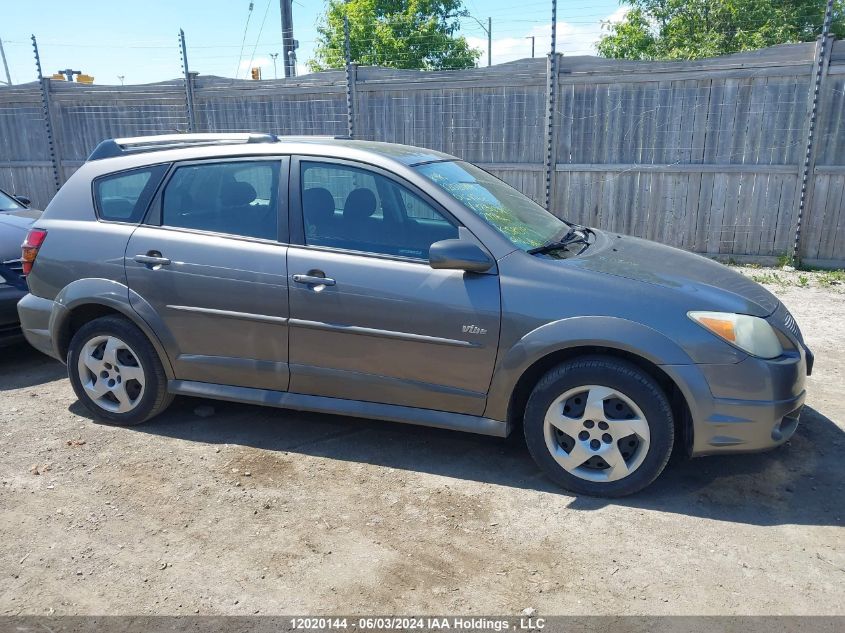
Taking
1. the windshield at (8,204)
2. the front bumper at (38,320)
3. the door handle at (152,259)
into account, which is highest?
the windshield at (8,204)

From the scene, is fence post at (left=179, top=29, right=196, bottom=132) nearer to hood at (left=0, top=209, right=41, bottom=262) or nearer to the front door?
hood at (left=0, top=209, right=41, bottom=262)

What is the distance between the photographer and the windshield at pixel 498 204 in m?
3.83

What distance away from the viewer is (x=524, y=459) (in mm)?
3980

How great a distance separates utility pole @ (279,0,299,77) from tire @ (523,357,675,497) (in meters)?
11.5

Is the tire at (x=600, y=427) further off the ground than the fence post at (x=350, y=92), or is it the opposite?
the fence post at (x=350, y=92)

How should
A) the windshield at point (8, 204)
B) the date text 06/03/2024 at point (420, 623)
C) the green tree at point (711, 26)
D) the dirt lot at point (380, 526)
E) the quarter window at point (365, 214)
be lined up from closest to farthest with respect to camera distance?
the date text 06/03/2024 at point (420, 623)
the dirt lot at point (380, 526)
the quarter window at point (365, 214)
the windshield at point (8, 204)
the green tree at point (711, 26)

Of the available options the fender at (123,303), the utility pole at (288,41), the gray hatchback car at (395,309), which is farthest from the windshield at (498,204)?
the utility pole at (288,41)

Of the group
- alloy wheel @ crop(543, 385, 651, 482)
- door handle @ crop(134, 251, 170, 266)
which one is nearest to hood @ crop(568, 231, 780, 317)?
alloy wheel @ crop(543, 385, 651, 482)

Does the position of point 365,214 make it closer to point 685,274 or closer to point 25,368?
point 685,274

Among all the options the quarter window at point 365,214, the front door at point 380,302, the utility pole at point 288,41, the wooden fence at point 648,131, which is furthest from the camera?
the utility pole at point 288,41

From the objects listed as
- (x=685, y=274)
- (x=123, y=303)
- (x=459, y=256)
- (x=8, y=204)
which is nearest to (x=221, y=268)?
(x=123, y=303)

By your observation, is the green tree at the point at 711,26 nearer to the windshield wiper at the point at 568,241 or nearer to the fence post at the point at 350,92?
the fence post at the point at 350,92

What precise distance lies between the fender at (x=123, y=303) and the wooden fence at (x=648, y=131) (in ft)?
21.4

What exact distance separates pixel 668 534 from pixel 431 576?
1166 millimetres
